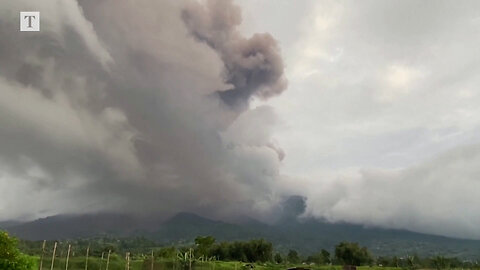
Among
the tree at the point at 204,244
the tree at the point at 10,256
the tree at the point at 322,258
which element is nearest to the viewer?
the tree at the point at 10,256

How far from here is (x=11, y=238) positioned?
26594 mm

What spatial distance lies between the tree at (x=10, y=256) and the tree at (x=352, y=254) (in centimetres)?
8881

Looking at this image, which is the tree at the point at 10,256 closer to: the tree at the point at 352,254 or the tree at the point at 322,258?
the tree at the point at 352,254

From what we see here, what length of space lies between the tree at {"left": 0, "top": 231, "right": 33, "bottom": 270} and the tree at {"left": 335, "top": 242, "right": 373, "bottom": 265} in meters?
88.8

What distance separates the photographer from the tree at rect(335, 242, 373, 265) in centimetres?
10262

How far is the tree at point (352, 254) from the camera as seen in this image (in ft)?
337

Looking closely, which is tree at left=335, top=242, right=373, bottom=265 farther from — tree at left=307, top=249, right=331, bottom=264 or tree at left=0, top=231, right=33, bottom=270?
tree at left=0, top=231, right=33, bottom=270

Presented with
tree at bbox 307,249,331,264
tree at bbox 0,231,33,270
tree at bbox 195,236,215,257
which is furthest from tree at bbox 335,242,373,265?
tree at bbox 0,231,33,270

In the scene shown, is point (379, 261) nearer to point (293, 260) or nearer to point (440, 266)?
point (440, 266)

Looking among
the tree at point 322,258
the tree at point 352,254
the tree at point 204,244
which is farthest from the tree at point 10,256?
the tree at point 322,258

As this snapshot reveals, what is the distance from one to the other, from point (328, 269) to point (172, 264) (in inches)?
1215

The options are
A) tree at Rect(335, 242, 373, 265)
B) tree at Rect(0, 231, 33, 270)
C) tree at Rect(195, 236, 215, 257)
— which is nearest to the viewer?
tree at Rect(0, 231, 33, 270)

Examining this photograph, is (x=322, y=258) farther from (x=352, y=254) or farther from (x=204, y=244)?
(x=204, y=244)

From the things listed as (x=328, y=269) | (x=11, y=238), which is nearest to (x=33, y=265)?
(x=11, y=238)
